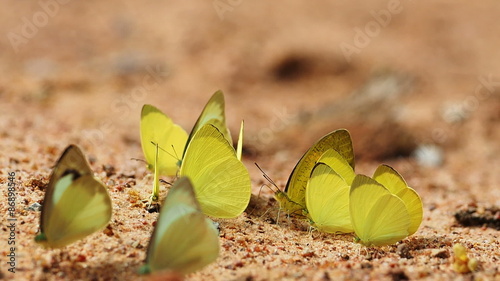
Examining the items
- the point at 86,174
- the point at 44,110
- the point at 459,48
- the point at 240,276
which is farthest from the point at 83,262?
the point at 459,48

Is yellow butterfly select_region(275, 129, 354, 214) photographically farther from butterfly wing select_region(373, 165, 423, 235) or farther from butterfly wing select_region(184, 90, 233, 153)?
butterfly wing select_region(184, 90, 233, 153)

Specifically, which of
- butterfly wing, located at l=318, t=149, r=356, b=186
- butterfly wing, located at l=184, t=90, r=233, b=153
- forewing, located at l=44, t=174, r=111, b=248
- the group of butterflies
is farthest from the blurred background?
forewing, located at l=44, t=174, r=111, b=248

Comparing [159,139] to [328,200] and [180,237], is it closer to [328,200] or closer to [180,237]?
[328,200]

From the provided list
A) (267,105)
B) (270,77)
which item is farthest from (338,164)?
(270,77)

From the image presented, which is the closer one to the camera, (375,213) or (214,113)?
(375,213)

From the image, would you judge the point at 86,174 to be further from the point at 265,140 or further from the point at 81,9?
the point at 81,9

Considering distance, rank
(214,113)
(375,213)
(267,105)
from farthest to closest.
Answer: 1. (267,105)
2. (214,113)
3. (375,213)
